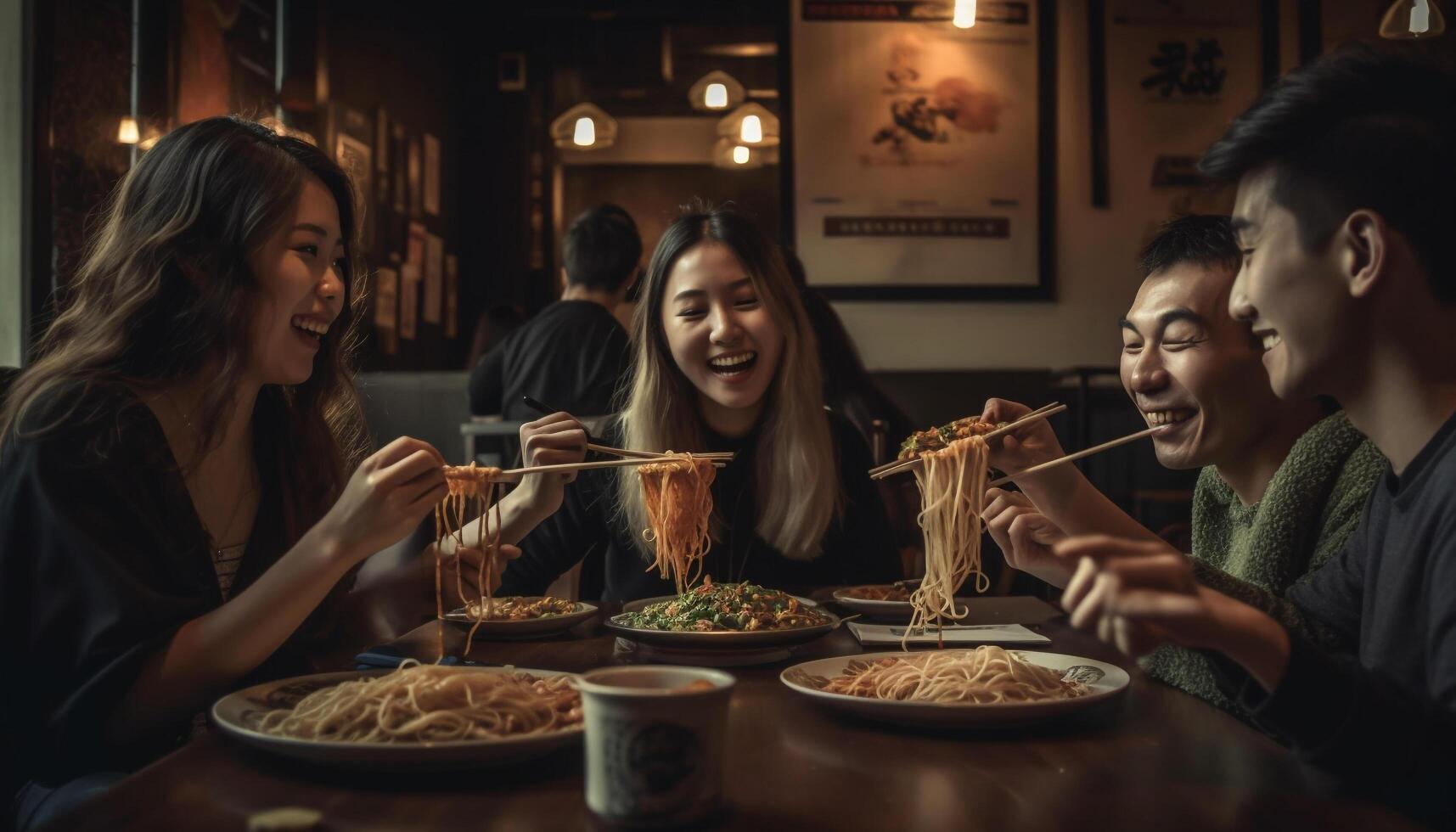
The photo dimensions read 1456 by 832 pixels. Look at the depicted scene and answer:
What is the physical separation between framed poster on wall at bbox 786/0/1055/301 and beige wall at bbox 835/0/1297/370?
0.46 feet

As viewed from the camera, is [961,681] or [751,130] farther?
[751,130]

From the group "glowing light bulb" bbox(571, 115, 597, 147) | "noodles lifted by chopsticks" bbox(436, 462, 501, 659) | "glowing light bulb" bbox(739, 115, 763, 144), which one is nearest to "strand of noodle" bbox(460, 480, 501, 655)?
"noodles lifted by chopsticks" bbox(436, 462, 501, 659)

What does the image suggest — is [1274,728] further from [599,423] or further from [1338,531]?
Result: [599,423]

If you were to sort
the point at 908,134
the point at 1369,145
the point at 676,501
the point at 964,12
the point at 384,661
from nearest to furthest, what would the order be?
the point at 1369,145
the point at 384,661
the point at 676,501
the point at 964,12
the point at 908,134

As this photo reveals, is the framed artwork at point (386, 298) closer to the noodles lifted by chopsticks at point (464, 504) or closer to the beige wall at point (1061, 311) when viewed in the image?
the beige wall at point (1061, 311)

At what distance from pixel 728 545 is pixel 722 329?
54cm

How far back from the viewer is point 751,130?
659 cm

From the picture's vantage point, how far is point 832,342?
402cm

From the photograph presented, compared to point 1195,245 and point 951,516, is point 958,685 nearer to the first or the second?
point 951,516

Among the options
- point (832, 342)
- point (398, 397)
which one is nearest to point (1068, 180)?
point (832, 342)

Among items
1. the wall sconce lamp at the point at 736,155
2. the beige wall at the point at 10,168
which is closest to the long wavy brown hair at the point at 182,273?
the beige wall at the point at 10,168

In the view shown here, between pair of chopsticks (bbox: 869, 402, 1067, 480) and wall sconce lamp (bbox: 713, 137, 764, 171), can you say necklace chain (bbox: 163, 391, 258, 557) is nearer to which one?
pair of chopsticks (bbox: 869, 402, 1067, 480)

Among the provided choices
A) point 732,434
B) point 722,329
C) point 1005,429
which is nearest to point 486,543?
point 1005,429

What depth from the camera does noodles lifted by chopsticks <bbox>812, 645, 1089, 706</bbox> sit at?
1.35 m
